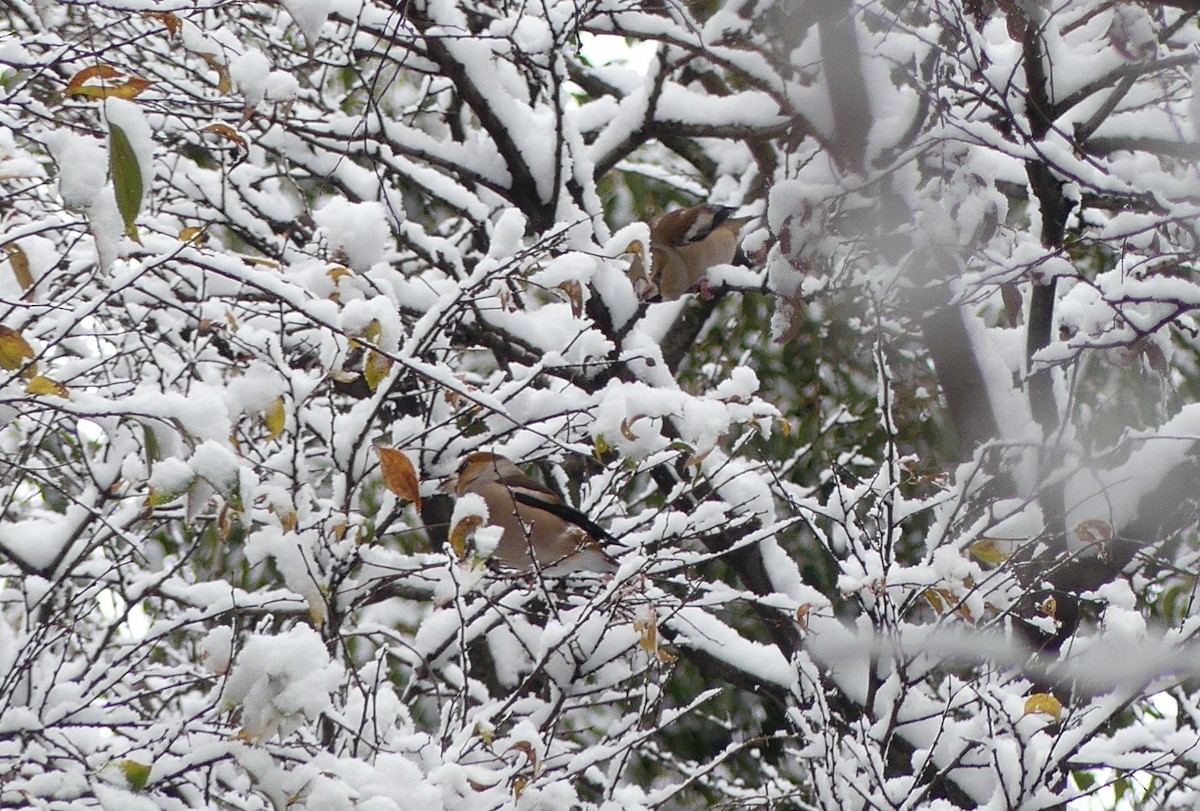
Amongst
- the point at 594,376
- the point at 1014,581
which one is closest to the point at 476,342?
the point at 594,376

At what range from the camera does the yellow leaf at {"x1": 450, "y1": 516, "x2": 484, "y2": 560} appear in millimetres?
2863

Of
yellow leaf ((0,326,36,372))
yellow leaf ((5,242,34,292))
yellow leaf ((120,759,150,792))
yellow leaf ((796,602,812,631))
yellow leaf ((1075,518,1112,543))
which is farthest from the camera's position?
yellow leaf ((796,602,812,631))

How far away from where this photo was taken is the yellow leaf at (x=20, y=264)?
2.65 metres

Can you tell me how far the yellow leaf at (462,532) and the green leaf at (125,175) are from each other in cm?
117

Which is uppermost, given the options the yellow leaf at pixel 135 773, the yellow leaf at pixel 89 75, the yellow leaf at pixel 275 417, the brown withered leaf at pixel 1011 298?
the brown withered leaf at pixel 1011 298

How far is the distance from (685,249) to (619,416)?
191cm

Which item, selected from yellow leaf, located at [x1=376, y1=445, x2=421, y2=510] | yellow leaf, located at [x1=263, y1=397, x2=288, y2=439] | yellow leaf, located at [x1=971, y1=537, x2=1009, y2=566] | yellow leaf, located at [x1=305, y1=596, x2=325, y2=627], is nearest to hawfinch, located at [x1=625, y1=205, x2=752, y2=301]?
yellow leaf, located at [x1=971, y1=537, x2=1009, y2=566]

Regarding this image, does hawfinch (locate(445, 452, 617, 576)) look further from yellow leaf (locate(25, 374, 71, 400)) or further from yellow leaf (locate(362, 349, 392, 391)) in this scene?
yellow leaf (locate(25, 374, 71, 400))

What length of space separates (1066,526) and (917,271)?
49.8 inches

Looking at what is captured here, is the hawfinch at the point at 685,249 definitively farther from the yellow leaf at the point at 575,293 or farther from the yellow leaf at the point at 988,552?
the yellow leaf at the point at 988,552

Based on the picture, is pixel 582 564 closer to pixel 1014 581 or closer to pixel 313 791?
pixel 1014 581

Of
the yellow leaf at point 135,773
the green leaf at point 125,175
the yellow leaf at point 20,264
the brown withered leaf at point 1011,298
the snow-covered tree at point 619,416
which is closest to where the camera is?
the green leaf at point 125,175

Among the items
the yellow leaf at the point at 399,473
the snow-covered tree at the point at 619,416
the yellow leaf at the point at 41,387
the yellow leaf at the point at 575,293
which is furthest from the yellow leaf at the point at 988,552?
the yellow leaf at the point at 41,387

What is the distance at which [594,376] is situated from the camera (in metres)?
5.05
